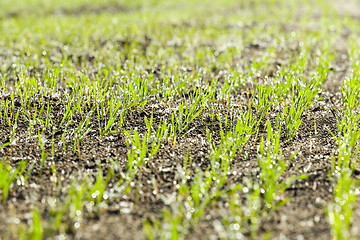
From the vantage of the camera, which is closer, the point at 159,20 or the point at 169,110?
the point at 169,110

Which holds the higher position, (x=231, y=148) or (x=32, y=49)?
(x=32, y=49)

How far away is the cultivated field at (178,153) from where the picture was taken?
60.4 inches

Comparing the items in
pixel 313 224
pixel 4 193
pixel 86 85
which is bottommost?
pixel 313 224

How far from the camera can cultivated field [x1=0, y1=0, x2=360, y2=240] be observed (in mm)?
1533

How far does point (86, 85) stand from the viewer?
2785 mm

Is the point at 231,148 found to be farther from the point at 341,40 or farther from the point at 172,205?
the point at 341,40

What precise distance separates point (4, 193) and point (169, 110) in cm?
138

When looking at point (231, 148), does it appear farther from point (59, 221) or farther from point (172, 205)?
point (59, 221)

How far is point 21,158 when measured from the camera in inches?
79.4

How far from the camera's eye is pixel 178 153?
212 cm

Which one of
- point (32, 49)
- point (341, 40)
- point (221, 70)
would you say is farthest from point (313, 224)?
point (341, 40)

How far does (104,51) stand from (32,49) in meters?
0.82

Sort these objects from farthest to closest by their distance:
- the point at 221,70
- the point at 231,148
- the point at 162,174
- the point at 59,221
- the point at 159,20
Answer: the point at 159,20 < the point at 221,70 < the point at 231,148 < the point at 162,174 < the point at 59,221

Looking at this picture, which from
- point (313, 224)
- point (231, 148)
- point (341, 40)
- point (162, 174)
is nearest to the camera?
point (313, 224)
